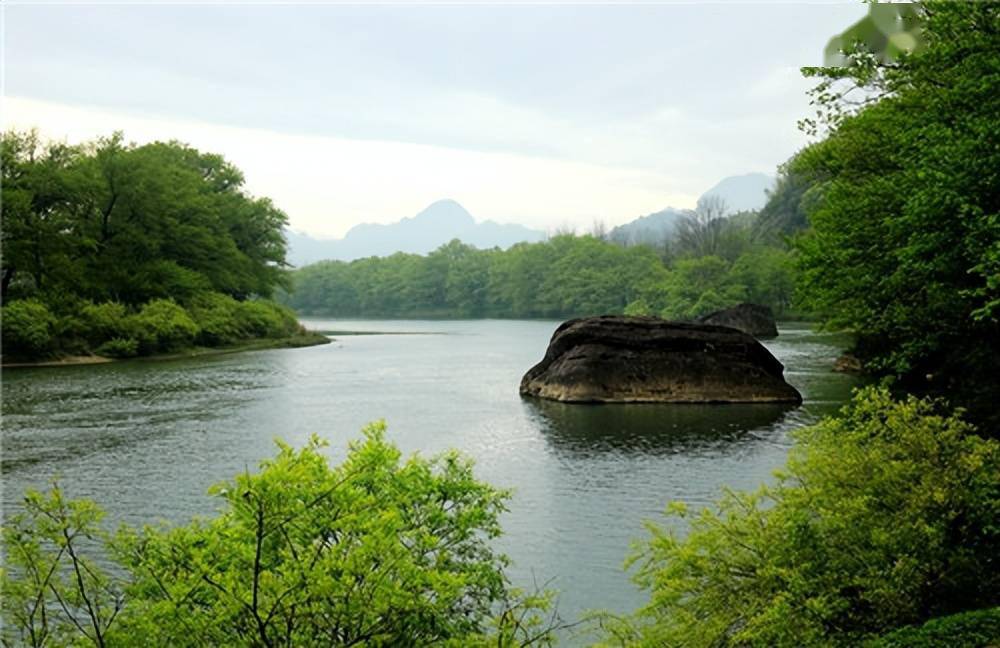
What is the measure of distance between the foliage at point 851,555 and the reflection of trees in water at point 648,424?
44.9 ft

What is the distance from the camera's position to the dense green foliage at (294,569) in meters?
6.45

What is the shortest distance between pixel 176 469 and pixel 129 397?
52.1 ft

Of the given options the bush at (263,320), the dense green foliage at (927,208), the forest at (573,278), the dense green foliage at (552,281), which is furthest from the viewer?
the forest at (573,278)

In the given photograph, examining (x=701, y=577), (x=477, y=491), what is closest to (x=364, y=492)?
(x=477, y=491)

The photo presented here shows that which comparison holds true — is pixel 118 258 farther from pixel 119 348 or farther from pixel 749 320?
pixel 749 320

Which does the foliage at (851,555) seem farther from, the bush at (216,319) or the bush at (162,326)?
the bush at (216,319)

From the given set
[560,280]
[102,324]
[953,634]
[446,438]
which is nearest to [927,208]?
[953,634]

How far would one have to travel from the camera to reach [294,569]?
6480 millimetres

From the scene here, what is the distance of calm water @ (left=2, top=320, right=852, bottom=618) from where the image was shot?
1638 cm

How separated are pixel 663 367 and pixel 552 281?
10076 cm

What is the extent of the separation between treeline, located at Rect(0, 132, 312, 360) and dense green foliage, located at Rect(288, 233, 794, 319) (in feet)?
152

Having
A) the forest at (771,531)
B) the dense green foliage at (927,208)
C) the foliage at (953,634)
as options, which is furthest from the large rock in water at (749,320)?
the foliage at (953,634)

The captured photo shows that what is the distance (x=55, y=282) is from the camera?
56031 mm

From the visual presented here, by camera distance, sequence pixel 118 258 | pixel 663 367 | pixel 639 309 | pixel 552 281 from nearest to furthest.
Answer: pixel 663 367 → pixel 118 258 → pixel 639 309 → pixel 552 281
